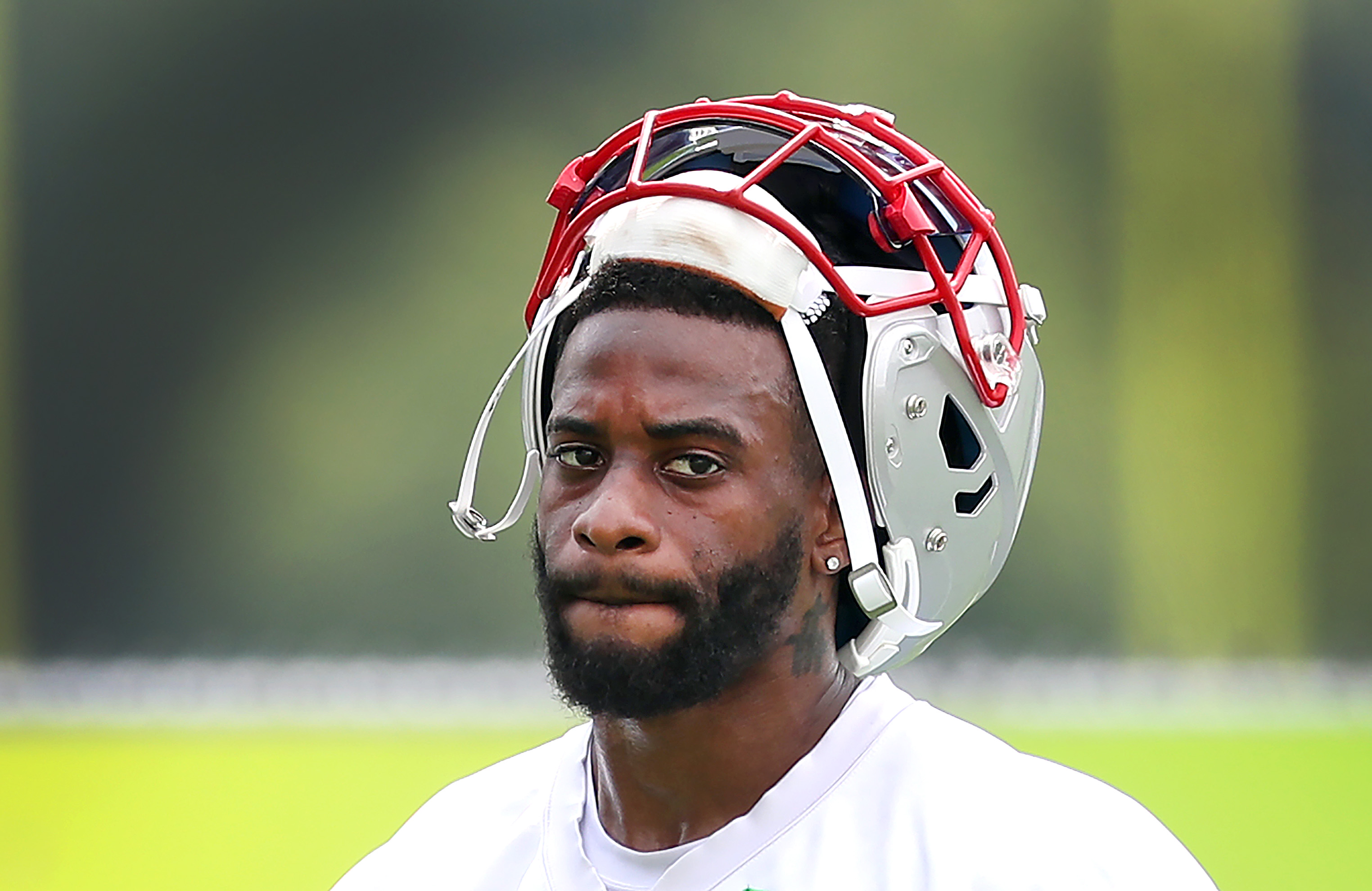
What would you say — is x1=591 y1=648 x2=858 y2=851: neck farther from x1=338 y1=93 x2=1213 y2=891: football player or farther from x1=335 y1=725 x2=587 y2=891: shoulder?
x1=335 y1=725 x2=587 y2=891: shoulder

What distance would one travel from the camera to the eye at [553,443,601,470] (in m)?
1.24

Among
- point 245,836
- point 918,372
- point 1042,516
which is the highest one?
point 918,372

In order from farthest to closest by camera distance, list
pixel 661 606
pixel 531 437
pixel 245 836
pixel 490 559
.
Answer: pixel 490 559 → pixel 245 836 → pixel 531 437 → pixel 661 606

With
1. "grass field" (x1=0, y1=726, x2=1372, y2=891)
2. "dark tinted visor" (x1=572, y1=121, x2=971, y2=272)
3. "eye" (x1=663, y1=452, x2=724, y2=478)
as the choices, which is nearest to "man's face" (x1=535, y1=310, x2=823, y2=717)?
"eye" (x1=663, y1=452, x2=724, y2=478)

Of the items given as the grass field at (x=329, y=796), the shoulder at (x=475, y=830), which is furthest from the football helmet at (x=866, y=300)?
the grass field at (x=329, y=796)

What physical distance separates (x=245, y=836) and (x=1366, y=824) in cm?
216

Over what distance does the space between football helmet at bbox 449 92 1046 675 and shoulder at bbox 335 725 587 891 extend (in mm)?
233

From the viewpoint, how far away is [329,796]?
3219 millimetres

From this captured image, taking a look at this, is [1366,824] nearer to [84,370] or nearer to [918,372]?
[918,372]

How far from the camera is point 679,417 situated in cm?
119

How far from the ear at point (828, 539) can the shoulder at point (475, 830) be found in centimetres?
32

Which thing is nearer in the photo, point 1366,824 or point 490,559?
point 1366,824

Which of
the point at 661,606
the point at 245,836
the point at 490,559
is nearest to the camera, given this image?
the point at 661,606

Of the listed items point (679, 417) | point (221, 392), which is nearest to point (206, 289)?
point (221, 392)
